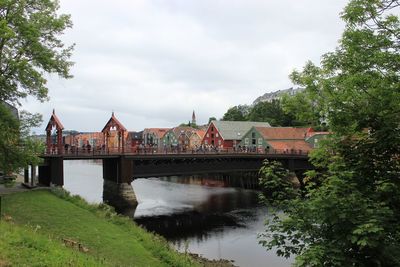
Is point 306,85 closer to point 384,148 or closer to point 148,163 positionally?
point 384,148

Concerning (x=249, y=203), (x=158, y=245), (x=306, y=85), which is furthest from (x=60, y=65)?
(x=249, y=203)

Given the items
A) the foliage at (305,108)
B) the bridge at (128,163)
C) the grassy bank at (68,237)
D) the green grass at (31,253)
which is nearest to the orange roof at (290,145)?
the bridge at (128,163)

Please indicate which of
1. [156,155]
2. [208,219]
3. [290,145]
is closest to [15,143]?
[208,219]

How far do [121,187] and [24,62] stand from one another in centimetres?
2665

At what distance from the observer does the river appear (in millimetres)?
26438

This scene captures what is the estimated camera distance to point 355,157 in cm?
1015

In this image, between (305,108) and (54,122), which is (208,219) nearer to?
(54,122)

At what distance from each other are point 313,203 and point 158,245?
37.4 ft

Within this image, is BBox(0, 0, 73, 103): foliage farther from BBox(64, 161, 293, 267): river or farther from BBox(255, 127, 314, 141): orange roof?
BBox(255, 127, 314, 141): orange roof

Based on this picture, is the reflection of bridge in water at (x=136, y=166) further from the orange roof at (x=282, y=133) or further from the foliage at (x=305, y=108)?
the foliage at (x=305, y=108)

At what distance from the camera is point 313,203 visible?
9469 mm

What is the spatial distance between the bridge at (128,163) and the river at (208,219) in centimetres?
320

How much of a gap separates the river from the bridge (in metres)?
3.20

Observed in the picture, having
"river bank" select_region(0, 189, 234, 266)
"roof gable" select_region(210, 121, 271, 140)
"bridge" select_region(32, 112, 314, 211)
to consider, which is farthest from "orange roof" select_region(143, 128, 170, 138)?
"river bank" select_region(0, 189, 234, 266)
